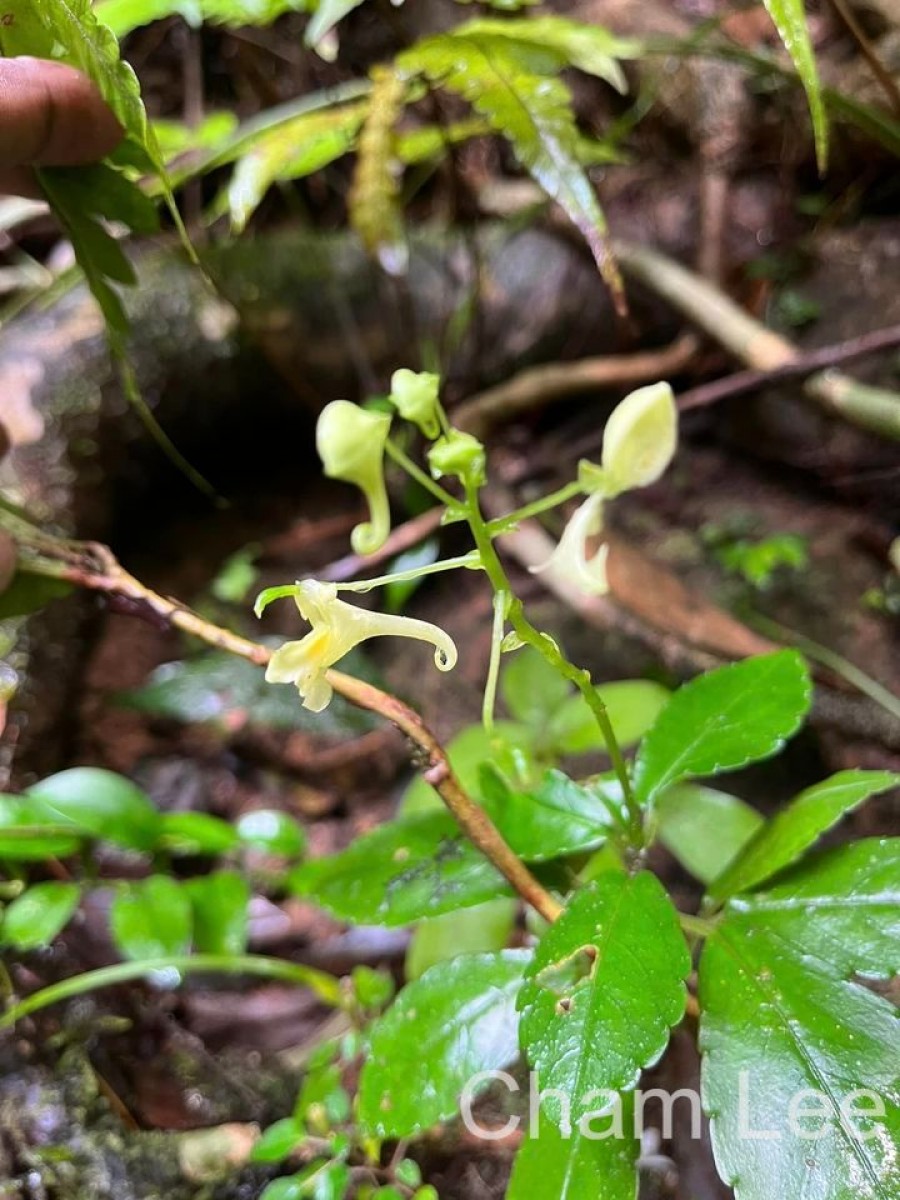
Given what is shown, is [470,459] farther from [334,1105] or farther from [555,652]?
[334,1105]

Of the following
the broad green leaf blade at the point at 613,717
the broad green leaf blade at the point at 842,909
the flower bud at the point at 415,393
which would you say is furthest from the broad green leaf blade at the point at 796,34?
the broad green leaf blade at the point at 613,717

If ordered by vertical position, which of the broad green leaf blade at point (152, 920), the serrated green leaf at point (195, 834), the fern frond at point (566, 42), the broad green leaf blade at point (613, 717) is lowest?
the broad green leaf blade at point (152, 920)

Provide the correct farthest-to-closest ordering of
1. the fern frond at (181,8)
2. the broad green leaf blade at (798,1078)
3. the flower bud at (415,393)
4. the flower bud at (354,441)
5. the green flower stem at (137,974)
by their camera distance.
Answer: the fern frond at (181,8) < the green flower stem at (137,974) < the flower bud at (354,441) < the flower bud at (415,393) < the broad green leaf blade at (798,1078)

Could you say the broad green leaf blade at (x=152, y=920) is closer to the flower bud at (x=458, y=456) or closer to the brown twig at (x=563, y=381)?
the flower bud at (x=458, y=456)

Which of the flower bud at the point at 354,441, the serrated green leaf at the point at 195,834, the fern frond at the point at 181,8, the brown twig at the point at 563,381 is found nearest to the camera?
the flower bud at the point at 354,441

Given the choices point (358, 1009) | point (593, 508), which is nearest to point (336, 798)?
point (358, 1009)

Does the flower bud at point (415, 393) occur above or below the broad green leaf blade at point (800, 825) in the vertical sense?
above

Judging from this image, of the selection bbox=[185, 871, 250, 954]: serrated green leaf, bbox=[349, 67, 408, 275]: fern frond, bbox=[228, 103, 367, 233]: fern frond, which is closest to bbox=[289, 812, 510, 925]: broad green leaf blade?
bbox=[185, 871, 250, 954]: serrated green leaf

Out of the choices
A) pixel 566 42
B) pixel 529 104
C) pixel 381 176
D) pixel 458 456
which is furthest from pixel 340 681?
pixel 381 176
